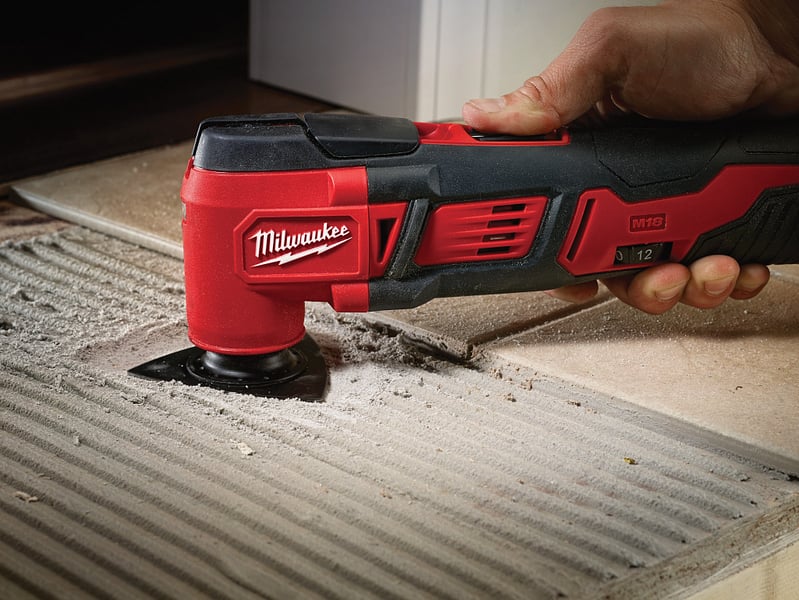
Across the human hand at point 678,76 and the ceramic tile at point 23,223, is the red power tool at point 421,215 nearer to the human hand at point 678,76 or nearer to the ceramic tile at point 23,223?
the human hand at point 678,76

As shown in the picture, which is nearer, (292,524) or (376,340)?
(292,524)

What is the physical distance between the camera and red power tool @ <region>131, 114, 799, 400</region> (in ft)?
4.36

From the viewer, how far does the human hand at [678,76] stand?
1476 millimetres

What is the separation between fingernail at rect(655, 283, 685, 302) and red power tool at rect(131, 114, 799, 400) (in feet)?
0.13

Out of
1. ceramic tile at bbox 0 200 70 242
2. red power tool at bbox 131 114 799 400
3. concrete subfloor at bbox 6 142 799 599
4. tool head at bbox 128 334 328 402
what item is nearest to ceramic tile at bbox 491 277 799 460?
concrete subfloor at bbox 6 142 799 599

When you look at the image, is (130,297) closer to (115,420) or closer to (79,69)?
(115,420)

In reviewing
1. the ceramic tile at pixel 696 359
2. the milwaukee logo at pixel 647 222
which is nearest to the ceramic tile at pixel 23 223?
the ceramic tile at pixel 696 359

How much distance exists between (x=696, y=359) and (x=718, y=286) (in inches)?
4.2

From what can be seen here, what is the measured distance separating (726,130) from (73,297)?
1017mm

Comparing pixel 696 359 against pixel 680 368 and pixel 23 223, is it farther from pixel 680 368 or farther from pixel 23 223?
pixel 23 223

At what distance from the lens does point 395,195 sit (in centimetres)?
135

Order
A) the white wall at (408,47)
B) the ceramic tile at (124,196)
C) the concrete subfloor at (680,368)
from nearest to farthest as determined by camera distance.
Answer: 1. the concrete subfloor at (680,368)
2. the ceramic tile at (124,196)
3. the white wall at (408,47)

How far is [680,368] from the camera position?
4.98ft

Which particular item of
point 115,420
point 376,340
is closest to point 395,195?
point 376,340
